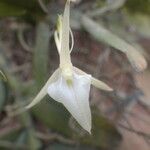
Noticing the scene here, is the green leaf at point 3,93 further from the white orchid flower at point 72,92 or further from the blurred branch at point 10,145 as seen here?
the white orchid flower at point 72,92

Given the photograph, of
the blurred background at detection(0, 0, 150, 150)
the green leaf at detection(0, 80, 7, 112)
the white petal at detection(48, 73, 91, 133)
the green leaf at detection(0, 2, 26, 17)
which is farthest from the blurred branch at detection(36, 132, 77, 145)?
the white petal at detection(48, 73, 91, 133)

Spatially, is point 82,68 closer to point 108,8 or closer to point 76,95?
point 108,8

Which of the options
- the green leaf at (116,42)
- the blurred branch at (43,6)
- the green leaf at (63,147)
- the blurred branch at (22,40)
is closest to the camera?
the green leaf at (116,42)

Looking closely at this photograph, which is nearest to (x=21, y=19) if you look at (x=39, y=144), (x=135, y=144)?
(x=39, y=144)

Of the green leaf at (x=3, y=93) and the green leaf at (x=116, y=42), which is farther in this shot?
the green leaf at (x=3, y=93)

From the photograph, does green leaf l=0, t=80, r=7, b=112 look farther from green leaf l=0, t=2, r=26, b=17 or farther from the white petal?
the white petal

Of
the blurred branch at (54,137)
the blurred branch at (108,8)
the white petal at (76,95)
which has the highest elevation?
the white petal at (76,95)

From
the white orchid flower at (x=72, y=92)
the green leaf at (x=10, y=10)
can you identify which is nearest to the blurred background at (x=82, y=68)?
the green leaf at (x=10, y=10)

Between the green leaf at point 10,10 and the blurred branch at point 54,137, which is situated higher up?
the green leaf at point 10,10
